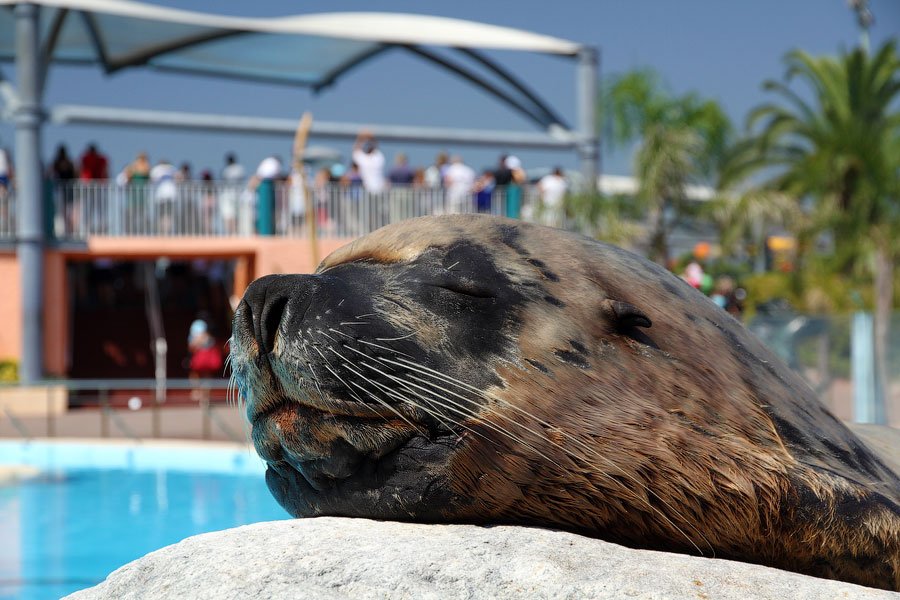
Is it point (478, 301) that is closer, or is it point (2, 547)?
point (478, 301)

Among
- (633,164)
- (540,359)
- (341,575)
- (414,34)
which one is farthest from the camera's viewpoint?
(414,34)

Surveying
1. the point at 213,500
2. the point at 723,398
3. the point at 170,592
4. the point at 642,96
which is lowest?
the point at 213,500

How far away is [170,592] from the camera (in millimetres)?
2533

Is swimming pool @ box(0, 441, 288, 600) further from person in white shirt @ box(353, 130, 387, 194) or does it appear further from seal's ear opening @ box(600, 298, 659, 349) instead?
person in white shirt @ box(353, 130, 387, 194)

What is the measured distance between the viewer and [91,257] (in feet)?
66.2

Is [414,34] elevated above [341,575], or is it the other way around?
[414,34]

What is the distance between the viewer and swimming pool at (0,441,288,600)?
867 cm

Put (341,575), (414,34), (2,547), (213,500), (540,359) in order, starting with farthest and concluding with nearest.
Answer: (414,34)
(213,500)
(2,547)
(540,359)
(341,575)

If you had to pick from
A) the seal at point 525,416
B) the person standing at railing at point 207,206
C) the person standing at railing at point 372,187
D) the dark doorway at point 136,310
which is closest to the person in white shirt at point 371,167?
the person standing at railing at point 372,187

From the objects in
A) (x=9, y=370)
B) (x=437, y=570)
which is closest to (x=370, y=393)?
(x=437, y=570)

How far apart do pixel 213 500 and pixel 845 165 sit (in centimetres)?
1512

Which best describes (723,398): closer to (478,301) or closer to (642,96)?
(478,301)

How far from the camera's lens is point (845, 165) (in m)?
21.4

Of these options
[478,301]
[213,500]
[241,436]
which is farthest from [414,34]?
[478,301]
